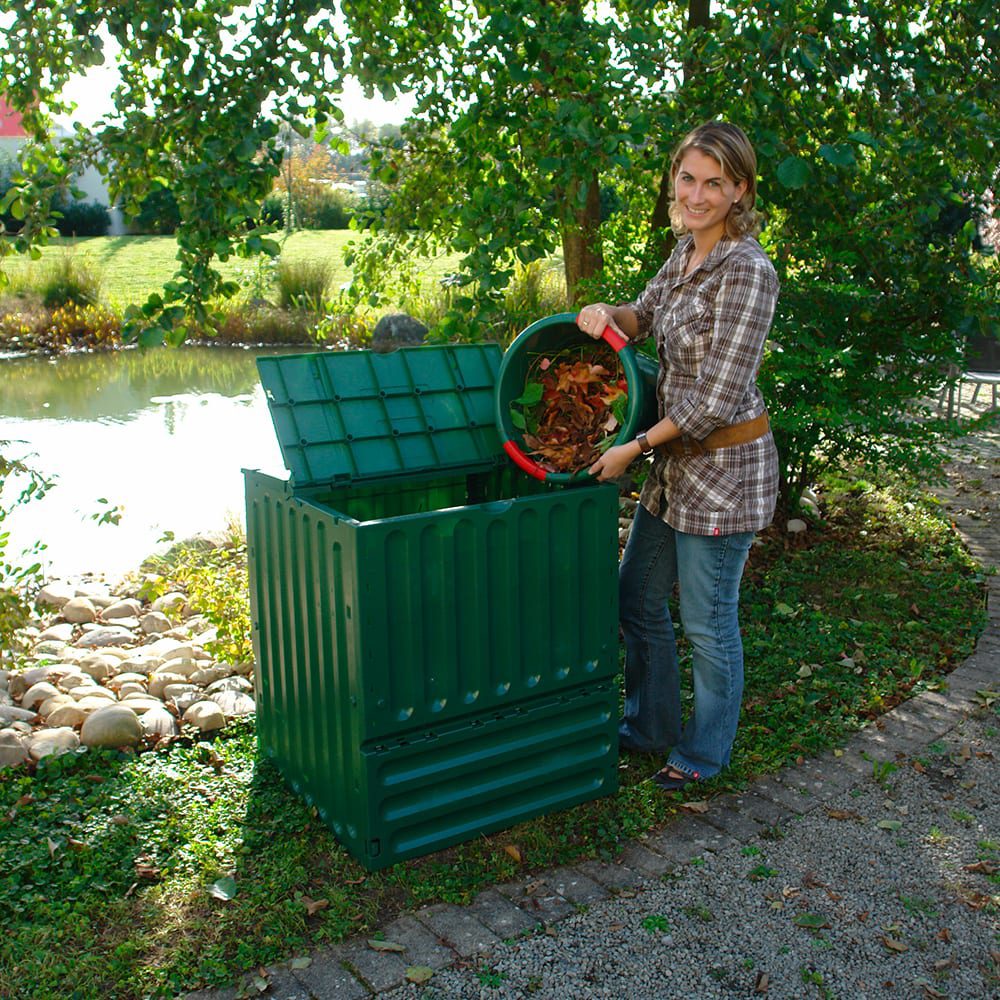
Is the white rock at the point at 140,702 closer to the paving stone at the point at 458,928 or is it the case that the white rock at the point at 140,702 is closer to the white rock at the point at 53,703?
the white rock at the point at 53,703

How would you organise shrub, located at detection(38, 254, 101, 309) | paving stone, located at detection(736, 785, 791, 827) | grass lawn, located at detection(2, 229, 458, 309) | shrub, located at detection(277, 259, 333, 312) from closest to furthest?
paving stone, located at detection(736, 785, 791, 827), shrub, located at detection(277, 259, 333, 312), shrub, located at detection(38, 254, 101, 309), grass lawn, located at detection(2, 229, 458, 309)

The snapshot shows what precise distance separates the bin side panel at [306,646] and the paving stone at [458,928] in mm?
338

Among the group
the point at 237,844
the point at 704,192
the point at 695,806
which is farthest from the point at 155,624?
the point at 704,192

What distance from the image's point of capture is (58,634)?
5.63 metres

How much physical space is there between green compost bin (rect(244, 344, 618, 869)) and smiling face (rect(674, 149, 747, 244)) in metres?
0.84

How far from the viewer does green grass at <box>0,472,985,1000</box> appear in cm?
280

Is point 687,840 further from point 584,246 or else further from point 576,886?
point 584,246

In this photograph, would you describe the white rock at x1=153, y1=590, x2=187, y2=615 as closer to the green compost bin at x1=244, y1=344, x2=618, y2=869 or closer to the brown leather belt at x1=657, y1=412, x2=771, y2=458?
the green compost bin at x1=244, y1=344, x2=618, y2=869

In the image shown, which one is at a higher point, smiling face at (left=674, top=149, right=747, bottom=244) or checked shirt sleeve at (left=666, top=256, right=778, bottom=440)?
smiling face at (left=674, top=149, right=747, bottom=244)

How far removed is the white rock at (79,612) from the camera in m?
5.96

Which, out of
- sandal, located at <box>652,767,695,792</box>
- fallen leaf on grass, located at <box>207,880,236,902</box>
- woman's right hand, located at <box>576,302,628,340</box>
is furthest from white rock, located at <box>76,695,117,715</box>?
woman's right hand, located at <box>576,302,628,340</box>

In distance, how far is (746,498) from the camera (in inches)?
130

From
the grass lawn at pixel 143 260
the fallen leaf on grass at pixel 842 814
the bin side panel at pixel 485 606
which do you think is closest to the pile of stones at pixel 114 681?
the bin side panel at pixel 485 606

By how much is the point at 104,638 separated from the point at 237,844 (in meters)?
2.51
